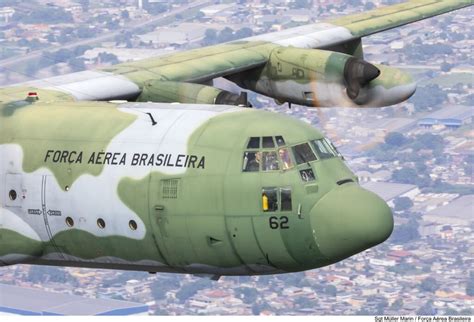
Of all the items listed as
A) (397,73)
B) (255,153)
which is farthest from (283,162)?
(397,73)

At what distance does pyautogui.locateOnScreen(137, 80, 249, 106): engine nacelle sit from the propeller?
6854 mm

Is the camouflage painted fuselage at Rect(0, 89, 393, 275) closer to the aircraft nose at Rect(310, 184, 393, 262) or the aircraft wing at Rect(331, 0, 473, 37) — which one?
the aircraft nose at Rect(310, 184, 393, 262)

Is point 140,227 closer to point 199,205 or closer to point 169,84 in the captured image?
point 199,205

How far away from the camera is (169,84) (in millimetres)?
51312

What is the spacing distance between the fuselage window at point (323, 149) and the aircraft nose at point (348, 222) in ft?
3.85

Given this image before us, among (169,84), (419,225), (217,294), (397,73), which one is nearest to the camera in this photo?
(169,84)

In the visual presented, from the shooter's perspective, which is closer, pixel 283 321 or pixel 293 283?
pixel 283 321

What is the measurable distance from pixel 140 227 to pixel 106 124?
2.83 m

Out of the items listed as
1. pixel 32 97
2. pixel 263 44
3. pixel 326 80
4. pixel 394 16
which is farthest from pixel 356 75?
pixel 32 97

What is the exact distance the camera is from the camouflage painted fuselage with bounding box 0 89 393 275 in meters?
39.7

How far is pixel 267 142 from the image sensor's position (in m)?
40.4

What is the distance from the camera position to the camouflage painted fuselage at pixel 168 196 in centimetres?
3969

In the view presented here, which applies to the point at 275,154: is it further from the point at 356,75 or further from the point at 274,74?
the point at 274,74

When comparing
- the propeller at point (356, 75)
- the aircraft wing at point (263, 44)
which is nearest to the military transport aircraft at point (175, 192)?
the aircraft wing at point (263, 44)
